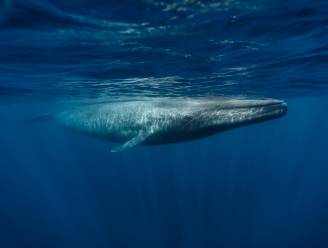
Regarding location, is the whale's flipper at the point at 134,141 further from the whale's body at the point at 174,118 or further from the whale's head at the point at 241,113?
the whale's head at the point at 241,113

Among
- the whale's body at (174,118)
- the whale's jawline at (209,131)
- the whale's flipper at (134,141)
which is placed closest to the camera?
the whale's jawline at (209,131)

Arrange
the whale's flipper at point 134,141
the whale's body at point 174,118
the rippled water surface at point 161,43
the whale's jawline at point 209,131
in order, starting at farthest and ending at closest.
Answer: the whale's flipper at point 134,141 → the whale's body at point 174,118 → the whale's jawline at point 209,131 → the rippled water surface at point 161,43

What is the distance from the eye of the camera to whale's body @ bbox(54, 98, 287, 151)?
9.71 m

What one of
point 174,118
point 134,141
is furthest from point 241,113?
point 134,141

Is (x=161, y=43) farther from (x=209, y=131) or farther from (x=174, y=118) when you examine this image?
(x=209, y=131)

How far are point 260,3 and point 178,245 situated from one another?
1797cm

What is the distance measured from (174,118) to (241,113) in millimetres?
2360

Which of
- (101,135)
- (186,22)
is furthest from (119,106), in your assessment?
(186,22)

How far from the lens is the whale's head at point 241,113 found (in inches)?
374

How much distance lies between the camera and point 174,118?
36.9 ft

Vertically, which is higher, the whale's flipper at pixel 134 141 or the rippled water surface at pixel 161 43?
the rippled water surface at pixel 161 43

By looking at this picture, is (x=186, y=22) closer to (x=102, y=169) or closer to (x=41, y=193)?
(x=41, y=193)

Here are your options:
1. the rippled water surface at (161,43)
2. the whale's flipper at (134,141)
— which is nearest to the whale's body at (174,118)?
the whale's flipper at (134,141)

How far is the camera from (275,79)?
20.8 meters
